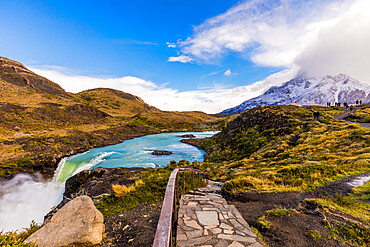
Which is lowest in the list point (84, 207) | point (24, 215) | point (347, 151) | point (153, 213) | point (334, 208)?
point (24, 215)

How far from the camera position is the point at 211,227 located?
13.8 feet

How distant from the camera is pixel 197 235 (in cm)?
384

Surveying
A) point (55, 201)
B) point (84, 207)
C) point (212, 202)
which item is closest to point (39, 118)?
point (55, 201)

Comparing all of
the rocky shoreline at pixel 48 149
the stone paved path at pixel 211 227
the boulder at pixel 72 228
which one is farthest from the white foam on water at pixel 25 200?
the stone paved path at pixel 211 227

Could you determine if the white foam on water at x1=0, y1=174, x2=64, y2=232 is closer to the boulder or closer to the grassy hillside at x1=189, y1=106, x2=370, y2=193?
the boulder

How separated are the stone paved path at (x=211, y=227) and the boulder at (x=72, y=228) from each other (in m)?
2.73

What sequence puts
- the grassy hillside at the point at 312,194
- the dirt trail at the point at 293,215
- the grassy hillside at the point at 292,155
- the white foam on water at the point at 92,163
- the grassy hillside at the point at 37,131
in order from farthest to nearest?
the white foam on water at the point at 92,163 < the grassy hillside at the point at 37,131 < the grassy hillside at the point at 292,155 < the grassy hillside at the point at 312,194 < the dirt trail at the point at 293,215

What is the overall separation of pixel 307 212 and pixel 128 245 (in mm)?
5899

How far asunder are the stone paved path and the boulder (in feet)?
8.96

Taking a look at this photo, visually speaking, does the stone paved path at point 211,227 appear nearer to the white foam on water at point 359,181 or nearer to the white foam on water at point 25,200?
the white foam on water at point 359,181

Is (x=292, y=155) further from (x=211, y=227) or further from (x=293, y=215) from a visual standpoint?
(x=211, y=227)

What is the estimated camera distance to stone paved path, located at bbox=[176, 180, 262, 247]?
3.59 meters

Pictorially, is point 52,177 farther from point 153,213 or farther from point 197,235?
point 197,235

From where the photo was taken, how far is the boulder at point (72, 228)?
436 centimetres
